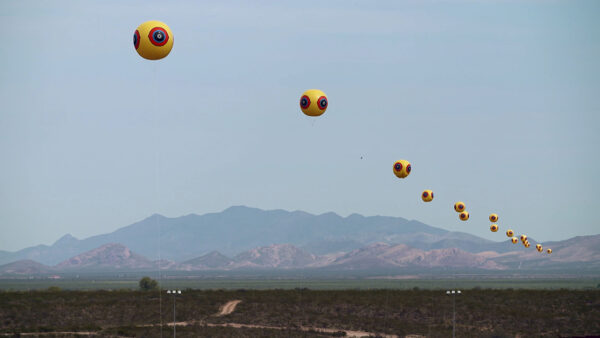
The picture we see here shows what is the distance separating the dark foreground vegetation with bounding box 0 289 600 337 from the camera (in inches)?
3068

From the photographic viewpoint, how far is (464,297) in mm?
96938

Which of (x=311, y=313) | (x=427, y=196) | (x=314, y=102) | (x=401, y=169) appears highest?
(x=314, y=102)

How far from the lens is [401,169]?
67.7m

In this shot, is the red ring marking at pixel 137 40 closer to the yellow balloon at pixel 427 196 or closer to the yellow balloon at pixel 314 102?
the yellow balloon at pixel 314 102

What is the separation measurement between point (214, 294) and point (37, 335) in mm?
30519

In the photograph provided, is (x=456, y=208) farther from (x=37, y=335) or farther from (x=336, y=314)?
(x=37, y=335)

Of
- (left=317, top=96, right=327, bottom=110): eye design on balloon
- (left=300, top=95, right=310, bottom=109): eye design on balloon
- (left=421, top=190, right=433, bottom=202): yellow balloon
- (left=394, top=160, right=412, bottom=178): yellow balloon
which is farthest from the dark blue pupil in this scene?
(left=421, top=190, right=433, bottom=202): yellow balloon

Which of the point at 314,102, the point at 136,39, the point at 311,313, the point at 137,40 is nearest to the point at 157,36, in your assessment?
the point at 137,40

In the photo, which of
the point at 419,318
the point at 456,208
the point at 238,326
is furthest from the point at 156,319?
the point at 456,208

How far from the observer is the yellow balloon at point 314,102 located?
54.8m

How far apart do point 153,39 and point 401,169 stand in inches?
1154

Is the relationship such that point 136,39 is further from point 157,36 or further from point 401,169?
point 401,169

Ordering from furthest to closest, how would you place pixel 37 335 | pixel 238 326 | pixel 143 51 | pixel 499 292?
pixel 499 292, pixel 238 326, pixel 37 335, pixel 143 51

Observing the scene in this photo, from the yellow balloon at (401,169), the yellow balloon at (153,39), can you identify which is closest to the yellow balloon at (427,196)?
the yellow balloon at (401,169)
